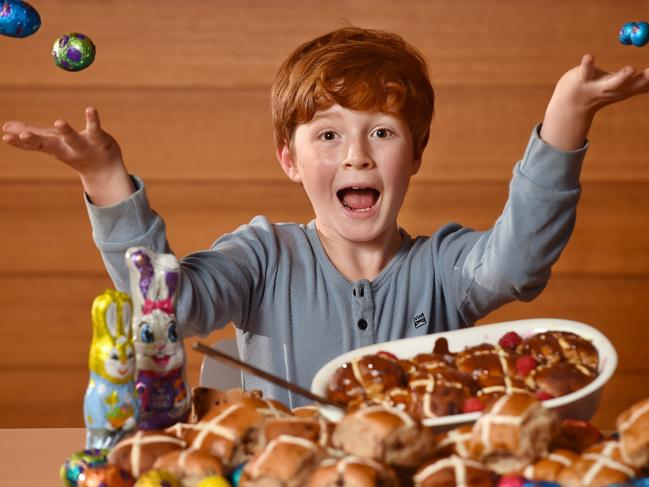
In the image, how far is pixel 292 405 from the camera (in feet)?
4.44

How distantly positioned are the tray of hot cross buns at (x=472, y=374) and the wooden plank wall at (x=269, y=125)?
5.78 feet

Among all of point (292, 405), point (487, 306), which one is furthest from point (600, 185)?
point (292, 405)

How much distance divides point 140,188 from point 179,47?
177 cm

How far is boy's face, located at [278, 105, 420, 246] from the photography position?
4.42 ft

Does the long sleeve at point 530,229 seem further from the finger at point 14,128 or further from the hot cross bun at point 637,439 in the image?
the finger at point 14,128

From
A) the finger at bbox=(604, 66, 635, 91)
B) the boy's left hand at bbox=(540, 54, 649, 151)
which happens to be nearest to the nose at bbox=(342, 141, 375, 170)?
the boy's left hand at bbox=(540, 54, 649, 151)

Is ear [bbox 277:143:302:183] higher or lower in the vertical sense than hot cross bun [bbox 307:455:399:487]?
higher

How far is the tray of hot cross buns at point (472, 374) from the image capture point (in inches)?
34.0

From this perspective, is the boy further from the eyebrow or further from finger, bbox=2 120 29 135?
finger, bbox=2 120 29 135

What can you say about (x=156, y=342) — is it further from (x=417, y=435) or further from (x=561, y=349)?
(x=561, y=349)

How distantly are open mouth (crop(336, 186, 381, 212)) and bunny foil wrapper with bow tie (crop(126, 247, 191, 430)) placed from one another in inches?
20.7

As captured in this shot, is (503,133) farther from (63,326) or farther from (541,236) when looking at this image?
(541,236)

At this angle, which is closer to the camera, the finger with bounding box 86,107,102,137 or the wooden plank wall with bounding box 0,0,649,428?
the finger with bounding box 86,107,102,137

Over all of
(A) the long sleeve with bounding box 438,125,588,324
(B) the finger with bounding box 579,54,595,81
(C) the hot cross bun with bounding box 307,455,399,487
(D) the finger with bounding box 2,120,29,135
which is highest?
(B) the finger with bounding box 579,54,595,81
